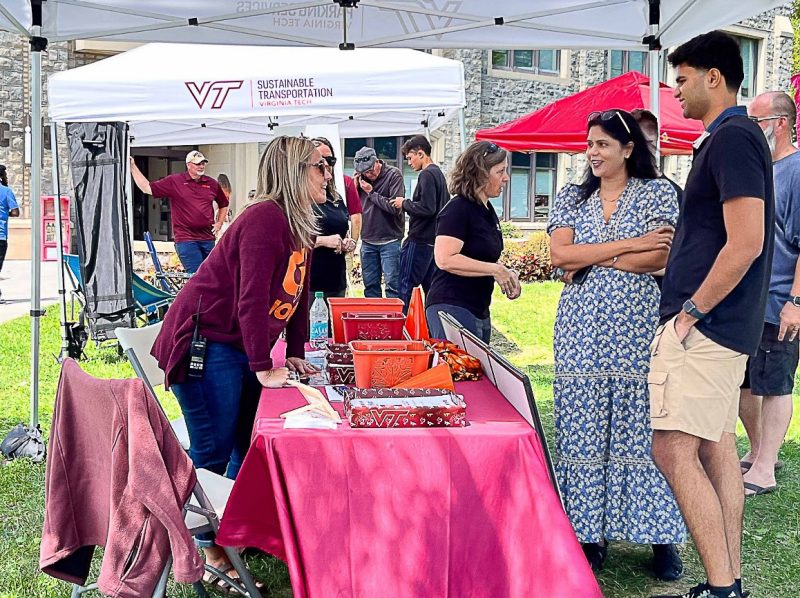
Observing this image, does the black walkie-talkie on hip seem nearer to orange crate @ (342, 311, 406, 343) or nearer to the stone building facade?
orange crate @ (342, 311, 406, 343)

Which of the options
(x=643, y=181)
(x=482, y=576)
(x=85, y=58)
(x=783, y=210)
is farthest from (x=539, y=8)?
(x=85, y=58)

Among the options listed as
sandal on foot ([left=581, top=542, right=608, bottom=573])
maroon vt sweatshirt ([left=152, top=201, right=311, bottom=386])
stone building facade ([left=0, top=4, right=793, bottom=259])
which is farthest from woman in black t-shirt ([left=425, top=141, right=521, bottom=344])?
stone building facade ([left=0, top=4, right=793, bottom=259])

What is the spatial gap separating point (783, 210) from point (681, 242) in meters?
1.81

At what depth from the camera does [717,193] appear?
104 inches

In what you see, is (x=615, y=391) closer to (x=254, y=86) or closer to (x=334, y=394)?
(x=334, y=394)

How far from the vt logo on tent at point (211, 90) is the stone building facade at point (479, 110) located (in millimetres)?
11356

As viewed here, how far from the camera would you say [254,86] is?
22.5 ft

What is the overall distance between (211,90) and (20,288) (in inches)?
298

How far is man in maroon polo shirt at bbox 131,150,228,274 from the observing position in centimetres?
875

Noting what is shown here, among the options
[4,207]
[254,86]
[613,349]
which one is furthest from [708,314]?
[4,207]

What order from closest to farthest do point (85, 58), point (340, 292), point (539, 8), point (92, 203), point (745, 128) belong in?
1. point (745, 128)
2. point (539, 8)
3. point (340, 292)
4. point (92, 203)
5. point (85, 58)

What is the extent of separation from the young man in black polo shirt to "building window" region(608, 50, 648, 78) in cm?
1900

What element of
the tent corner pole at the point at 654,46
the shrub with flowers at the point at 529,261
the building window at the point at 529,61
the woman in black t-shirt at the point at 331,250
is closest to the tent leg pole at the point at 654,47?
the tent corner pole at the point at 654,46

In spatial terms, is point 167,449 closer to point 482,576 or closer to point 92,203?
point 482,576
